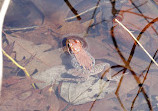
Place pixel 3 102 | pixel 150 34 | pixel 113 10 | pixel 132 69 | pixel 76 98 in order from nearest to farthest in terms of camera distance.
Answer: pixel 3 102 < pixel 76 98 < pixel 132 69 < pixel 150 34 < pixel 113 10

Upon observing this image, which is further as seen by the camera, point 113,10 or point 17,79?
point 113,10

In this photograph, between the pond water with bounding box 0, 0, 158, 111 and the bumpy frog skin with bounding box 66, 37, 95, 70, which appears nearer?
the pond water with bounding box 0, 0, 158, 111

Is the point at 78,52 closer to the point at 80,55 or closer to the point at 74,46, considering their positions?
the point at 80,55

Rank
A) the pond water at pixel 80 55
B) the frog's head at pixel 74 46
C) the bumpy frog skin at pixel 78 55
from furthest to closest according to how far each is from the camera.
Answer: the frog's head at pixel 74 46 → the bumpy frog skin at pixel 78 55 → the pond water at pixel 80 55

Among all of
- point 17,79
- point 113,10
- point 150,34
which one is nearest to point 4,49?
point 17,79

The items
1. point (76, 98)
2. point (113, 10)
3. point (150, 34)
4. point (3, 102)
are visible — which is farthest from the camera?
point (113, 10)

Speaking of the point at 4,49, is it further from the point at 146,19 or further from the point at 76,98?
the point at 146,19

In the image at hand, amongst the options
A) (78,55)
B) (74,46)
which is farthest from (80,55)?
(74,46)
